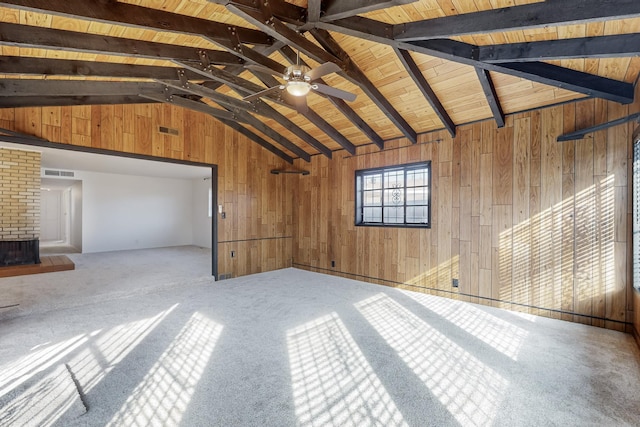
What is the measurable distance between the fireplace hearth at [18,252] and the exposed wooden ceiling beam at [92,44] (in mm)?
4498

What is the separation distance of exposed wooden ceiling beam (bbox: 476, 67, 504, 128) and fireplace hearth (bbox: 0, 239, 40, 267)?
7947 millimetres

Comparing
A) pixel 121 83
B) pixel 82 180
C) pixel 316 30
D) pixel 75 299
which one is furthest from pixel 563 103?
pixel 82 180

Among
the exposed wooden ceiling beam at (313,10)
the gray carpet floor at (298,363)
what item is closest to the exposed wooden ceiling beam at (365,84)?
the exposed wooden ceiling beam at (313,10)

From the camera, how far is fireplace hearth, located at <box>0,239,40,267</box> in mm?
5202

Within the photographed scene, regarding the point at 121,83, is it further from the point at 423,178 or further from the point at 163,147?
the point at 423,178

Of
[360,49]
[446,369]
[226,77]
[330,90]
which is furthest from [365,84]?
[446,369]

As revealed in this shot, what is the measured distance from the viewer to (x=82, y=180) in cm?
848

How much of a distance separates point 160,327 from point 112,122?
345cm

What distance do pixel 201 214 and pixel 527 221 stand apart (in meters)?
9.46

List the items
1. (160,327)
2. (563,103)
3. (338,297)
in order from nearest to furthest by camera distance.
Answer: (160,327)
(563,103)
(338,297)

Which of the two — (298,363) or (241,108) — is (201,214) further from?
(298,363)

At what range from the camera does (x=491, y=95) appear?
11.6 feet

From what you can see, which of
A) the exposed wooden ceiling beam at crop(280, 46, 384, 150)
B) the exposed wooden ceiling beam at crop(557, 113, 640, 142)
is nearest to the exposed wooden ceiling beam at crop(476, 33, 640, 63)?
the exposed wooden ceiling beam at crop(557, 113, 640, 142)

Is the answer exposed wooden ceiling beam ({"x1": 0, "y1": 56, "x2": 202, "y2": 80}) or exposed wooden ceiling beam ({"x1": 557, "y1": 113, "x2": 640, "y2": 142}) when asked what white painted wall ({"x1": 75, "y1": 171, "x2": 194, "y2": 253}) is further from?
exposed wooden ceiling beam ({"x1": 557, "y1": 113, "x2": 640, "y2": 142})
